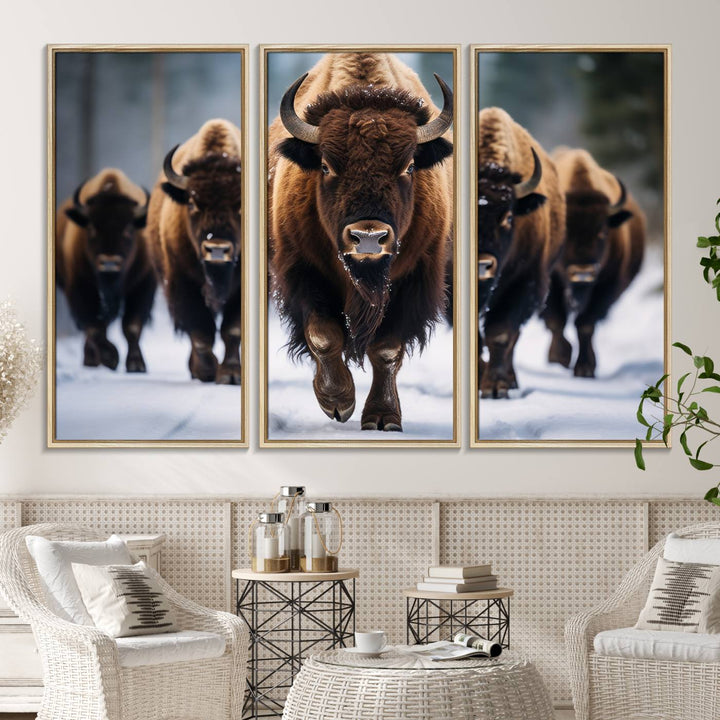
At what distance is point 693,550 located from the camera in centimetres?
420

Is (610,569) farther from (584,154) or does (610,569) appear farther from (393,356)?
(584,154)

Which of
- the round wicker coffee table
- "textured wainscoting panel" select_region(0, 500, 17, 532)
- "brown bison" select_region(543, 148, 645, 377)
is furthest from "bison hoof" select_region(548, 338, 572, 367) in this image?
"textured wainscoting panel" select_region(0, 500, 17, 532)

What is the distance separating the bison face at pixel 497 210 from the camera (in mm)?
4781

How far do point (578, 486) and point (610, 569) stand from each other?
1.40ft

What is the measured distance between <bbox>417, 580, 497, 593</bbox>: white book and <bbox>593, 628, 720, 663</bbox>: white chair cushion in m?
0.48

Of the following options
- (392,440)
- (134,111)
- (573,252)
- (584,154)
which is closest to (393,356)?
(392,440)

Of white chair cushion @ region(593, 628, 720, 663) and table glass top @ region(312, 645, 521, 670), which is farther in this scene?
white chair cushion @ region(593, 628, 720, 663)

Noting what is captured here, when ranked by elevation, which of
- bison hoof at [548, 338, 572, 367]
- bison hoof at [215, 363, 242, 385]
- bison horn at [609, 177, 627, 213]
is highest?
bison horn at [609, 177, 627, 213]

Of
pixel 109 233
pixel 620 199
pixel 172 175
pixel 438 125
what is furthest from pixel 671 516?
pixel 109 233

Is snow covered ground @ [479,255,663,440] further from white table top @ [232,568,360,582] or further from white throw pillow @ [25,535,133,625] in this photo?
white throw pillow @ [25,535,133,625]

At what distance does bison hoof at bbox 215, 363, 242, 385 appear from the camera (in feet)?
15.7

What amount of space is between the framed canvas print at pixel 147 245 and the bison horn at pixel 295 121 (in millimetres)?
202

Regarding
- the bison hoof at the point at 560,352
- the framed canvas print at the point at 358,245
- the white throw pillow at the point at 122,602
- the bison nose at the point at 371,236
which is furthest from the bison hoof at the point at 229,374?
the bison hoof at the point at 560,352

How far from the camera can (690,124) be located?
15.7 feet
